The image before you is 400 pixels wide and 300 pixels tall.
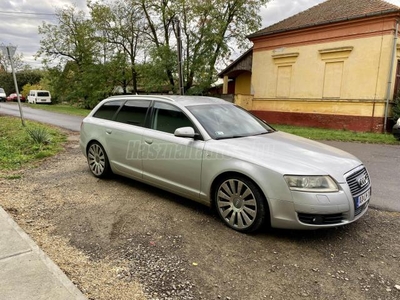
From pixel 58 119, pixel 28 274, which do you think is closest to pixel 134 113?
pixel 28 274

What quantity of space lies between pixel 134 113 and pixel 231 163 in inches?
88.2

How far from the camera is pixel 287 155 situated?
3.61 meters

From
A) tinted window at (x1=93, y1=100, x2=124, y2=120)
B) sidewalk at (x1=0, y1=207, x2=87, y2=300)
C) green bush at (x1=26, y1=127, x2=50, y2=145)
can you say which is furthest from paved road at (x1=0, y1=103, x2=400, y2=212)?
green bush at (x1=26, y1=127, x2=50, y2=145)

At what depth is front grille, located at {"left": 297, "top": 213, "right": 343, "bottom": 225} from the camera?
3.31 m

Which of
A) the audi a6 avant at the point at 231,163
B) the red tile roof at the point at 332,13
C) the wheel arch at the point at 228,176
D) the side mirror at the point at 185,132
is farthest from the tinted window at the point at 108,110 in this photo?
the red tile roof at the point at 332,13

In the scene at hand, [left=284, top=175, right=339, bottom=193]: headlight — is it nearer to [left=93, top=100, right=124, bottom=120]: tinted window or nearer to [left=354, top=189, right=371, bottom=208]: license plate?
[left=354, top=189, right=371, bottom=208]: license plate

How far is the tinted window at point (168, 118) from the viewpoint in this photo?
14.6 ft

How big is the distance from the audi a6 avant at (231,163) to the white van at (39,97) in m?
37.3

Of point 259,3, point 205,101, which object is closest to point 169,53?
point 259,3

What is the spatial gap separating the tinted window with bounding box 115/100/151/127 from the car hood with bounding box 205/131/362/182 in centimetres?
154

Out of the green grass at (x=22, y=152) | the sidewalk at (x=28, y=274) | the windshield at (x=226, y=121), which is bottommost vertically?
the sidewalk at (x=28, y=274)

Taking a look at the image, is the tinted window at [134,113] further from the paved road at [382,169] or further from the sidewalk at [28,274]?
the paved road at [382,169]

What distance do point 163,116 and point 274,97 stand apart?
15.6 meters

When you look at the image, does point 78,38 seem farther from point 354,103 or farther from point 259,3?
point 354,103
